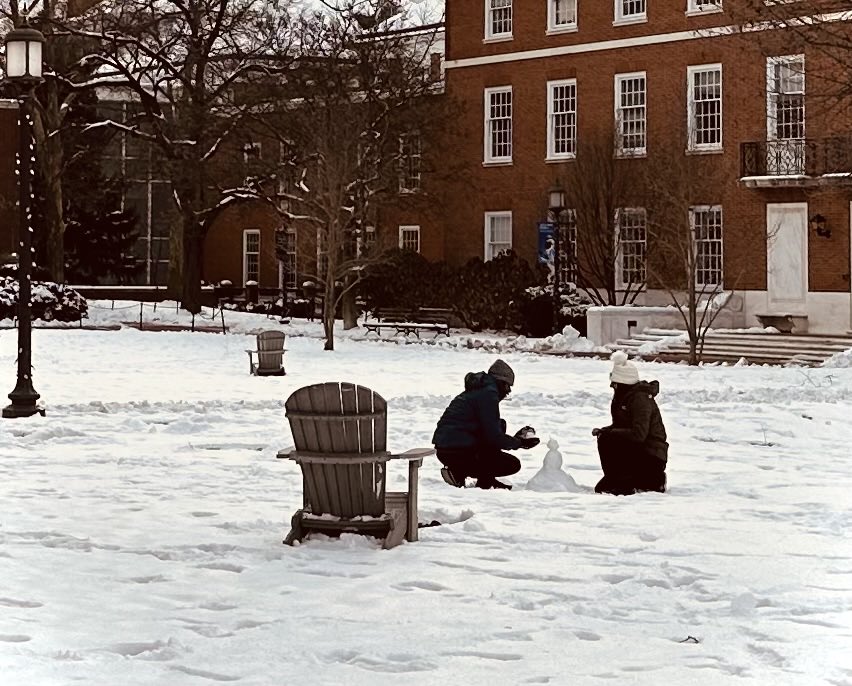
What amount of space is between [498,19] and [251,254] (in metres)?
15.5

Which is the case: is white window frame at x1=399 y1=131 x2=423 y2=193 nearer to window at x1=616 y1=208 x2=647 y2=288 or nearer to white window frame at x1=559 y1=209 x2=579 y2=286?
white window frame at x1=559 y1=209 x2=579 y2=286

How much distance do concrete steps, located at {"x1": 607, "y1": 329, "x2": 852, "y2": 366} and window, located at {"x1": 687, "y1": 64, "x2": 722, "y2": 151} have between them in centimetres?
719

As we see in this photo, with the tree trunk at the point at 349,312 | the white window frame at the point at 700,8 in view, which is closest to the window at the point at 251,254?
the tree trunk at the point at 349,312

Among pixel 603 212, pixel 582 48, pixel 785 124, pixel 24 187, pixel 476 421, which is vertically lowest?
pixel 476 421

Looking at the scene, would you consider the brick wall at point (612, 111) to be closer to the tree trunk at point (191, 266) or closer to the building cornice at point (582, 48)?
the building cornice at point (582, 48)

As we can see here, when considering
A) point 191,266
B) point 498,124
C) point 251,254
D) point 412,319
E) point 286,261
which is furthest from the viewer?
point 251,254

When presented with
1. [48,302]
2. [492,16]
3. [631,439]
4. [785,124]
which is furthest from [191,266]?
[631,439]

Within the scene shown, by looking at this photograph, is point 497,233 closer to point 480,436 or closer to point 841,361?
point 841,361

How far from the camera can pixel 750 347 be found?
1246 inches

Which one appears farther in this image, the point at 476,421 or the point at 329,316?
the point at 329,316

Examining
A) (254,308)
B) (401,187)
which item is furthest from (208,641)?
(254,308)

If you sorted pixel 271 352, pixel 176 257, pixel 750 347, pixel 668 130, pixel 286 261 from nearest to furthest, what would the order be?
pixel 271 352 → pixel 750 347 → pixel 668 130 → pixel 286 261 → pixel 176 257

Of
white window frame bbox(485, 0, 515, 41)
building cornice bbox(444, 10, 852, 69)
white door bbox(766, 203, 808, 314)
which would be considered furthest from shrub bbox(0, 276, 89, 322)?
white door bbox(766, 203, 808, 314)

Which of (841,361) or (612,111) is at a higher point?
(612,111)
